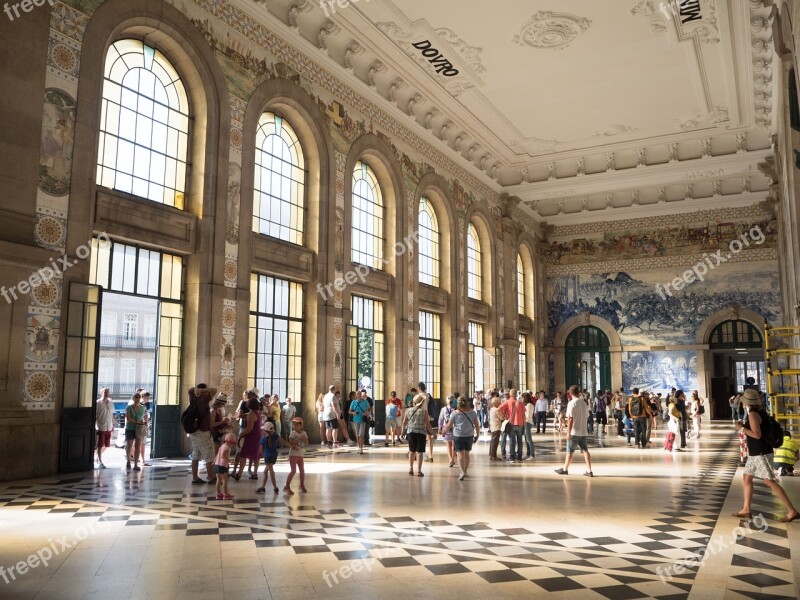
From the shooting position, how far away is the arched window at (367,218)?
20005mm

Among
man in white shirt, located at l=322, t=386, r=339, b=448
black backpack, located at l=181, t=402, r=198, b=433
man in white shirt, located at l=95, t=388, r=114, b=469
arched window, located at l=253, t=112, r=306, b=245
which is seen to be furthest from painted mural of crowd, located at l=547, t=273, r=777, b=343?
black backpack, located at l=181, t=402, r=198, b=433

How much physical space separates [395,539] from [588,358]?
28.9 m

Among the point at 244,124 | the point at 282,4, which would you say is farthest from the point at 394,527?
the point at 282,4

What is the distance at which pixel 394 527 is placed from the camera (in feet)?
23.5

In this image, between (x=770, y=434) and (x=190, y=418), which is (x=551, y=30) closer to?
(x=770, y=434)

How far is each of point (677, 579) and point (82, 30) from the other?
12.2 meters

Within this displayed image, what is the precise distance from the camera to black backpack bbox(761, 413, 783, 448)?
24.7 ft

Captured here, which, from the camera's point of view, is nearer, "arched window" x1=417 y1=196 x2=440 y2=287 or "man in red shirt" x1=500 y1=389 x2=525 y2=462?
"man in red shirt" x1=500 y1=389 x2=525 y2=462

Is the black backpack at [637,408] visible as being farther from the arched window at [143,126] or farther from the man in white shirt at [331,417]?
the arched window at [143,126]

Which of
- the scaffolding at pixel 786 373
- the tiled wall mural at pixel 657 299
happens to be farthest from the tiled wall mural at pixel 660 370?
the scaffolding at pixel 786 373

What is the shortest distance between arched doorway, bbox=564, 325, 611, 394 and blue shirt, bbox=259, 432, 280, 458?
26026 mm

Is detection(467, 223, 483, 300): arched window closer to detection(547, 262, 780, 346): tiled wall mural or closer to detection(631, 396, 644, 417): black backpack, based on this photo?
detection(547, 262, 780, 346): tiled wall mural

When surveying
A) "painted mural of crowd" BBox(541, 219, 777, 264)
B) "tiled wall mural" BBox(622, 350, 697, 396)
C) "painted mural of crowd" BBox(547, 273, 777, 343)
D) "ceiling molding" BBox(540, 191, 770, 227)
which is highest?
"ceiling molding" BBox(540, 191, 770, 227)

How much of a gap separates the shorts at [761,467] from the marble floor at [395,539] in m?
0.53
